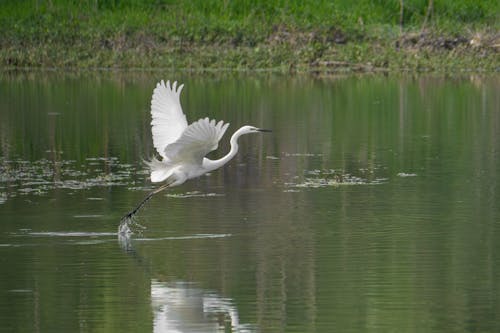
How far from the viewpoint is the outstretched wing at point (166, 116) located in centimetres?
1276

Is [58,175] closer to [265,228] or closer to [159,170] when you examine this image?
[159,170]

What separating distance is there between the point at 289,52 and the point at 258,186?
21.8 meters

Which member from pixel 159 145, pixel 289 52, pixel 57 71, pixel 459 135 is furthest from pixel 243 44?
pixel 159 145

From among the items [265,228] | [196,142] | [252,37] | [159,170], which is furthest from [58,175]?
[252,37]

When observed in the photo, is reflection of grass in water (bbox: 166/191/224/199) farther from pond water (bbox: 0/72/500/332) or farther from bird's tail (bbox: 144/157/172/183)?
bird's tail (bbox: 144/157/172/183)

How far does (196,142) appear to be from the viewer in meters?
11.8

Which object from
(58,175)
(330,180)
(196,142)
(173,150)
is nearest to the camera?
(196,142)

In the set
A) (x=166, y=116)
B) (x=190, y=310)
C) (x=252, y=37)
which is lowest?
(x=190, y=310)

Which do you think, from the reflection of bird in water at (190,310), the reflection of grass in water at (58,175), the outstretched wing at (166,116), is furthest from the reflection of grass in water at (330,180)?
the reflection of bird in water at (190,310)

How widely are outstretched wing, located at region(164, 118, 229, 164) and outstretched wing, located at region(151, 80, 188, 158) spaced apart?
40cm

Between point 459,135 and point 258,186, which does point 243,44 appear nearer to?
point 459,135

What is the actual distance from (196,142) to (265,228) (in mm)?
1212

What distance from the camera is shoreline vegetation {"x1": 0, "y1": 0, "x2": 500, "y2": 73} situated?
3662 centimetres

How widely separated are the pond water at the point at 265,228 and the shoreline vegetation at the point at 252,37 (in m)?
11.8
